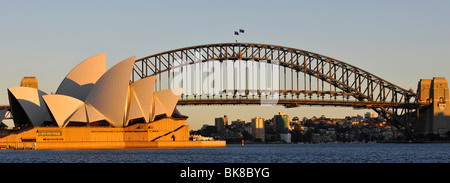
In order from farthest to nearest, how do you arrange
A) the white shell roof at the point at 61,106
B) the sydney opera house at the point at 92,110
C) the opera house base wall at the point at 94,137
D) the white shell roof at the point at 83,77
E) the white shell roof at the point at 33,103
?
the white shell roof at the point at 83,77
the white shell roof at the point at 33,103
the opera house base wall at the point at 94,137
the white shell roof at the point at 61,106
the sydney opera house at the point at 92,110

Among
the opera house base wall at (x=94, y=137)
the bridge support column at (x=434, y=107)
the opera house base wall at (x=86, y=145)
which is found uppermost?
the bridge support column at (x=434, y=107)

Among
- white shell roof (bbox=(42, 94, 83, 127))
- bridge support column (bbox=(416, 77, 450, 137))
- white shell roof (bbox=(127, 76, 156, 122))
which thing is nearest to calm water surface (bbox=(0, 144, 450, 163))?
white shell roof (bbox=(42, 94, 83, 127))

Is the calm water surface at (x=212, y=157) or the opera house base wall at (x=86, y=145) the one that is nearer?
the calm water surface at (x=212, y=157)

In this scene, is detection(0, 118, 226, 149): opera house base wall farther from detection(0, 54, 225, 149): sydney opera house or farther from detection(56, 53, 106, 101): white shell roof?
detection(56, 53, 106, 101): white shell roof

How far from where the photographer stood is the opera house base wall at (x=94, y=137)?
86.1 meters

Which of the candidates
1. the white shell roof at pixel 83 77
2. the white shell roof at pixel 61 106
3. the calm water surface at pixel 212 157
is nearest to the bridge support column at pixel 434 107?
the calm water surface at pixel 212 157

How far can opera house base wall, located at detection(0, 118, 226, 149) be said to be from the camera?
86.1 metres

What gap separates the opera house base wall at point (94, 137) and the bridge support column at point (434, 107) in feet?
150

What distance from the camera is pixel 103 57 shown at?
86.6 m

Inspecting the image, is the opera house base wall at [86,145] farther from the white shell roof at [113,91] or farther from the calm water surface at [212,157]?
the calm water surface at [212,157]

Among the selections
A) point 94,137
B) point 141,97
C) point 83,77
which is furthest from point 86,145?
point 141,97

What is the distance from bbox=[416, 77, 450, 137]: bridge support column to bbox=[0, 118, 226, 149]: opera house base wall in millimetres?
45704
